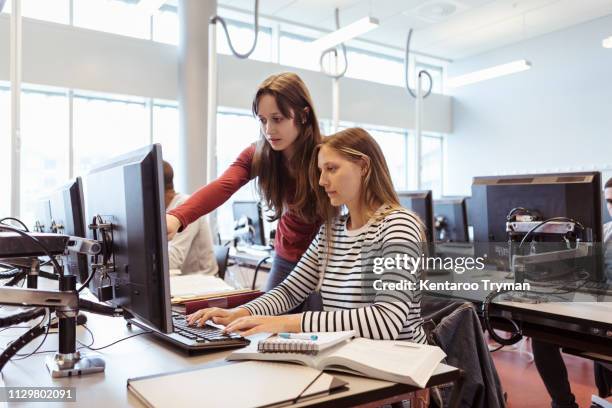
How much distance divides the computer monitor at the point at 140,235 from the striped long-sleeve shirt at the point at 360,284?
39 cm

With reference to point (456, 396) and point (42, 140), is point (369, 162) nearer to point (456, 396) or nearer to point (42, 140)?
point (456, 396)

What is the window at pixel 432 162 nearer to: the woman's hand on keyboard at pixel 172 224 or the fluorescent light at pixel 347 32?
the fluorescent light at pixel 347 32

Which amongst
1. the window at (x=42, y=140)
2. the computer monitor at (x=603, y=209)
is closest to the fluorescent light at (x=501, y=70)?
the computer monitor at (x=603, y=209)

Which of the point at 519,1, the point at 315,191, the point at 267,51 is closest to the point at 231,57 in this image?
the point at 267,51

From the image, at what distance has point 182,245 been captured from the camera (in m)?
2.55

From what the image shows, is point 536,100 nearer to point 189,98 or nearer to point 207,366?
point 189,98

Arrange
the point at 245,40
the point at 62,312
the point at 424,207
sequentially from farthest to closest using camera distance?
the point at 245,40
the point at 424,207
the point at 62,312

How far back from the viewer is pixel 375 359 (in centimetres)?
94

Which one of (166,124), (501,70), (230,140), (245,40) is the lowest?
(230,140)

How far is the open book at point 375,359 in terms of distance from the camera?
2.93 ft

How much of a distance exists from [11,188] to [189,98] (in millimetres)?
1739

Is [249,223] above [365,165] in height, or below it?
below

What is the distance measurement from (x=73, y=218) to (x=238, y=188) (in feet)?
1.75

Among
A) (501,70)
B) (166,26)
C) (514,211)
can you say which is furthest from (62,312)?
(501,70)
